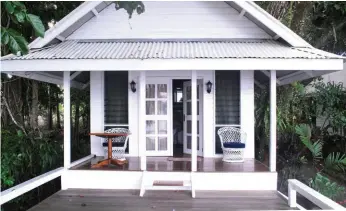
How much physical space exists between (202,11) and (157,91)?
2267 millimetres

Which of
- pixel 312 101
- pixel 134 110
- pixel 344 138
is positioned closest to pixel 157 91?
pixel 134 110

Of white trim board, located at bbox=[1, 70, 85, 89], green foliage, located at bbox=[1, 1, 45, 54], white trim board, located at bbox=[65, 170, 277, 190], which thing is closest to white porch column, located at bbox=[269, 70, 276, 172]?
white trim board, located at bbox=[65, 170, 277, 190]

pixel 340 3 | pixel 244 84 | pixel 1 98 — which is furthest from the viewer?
pixel 340 3

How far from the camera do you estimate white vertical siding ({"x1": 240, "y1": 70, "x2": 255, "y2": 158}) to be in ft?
25.5

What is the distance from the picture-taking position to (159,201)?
17.1ft

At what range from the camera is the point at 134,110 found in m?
7.97

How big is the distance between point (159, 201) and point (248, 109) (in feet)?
12.0

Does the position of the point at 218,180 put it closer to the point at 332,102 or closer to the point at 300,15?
the point at 300,15

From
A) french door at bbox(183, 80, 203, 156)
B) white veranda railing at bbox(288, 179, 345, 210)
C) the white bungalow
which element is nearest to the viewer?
white veranda railing at bbox(288, 179, 345, 210)

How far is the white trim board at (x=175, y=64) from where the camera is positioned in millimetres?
5598

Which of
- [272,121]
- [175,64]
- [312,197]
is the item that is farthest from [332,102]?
[312,197]

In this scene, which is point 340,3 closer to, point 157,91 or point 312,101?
point 312,101

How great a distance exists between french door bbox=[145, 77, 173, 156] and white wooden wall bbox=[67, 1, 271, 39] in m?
1.26

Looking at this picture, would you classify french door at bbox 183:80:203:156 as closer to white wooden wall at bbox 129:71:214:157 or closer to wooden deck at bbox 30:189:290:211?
white wooden wall at bbox 129:71:214:157
